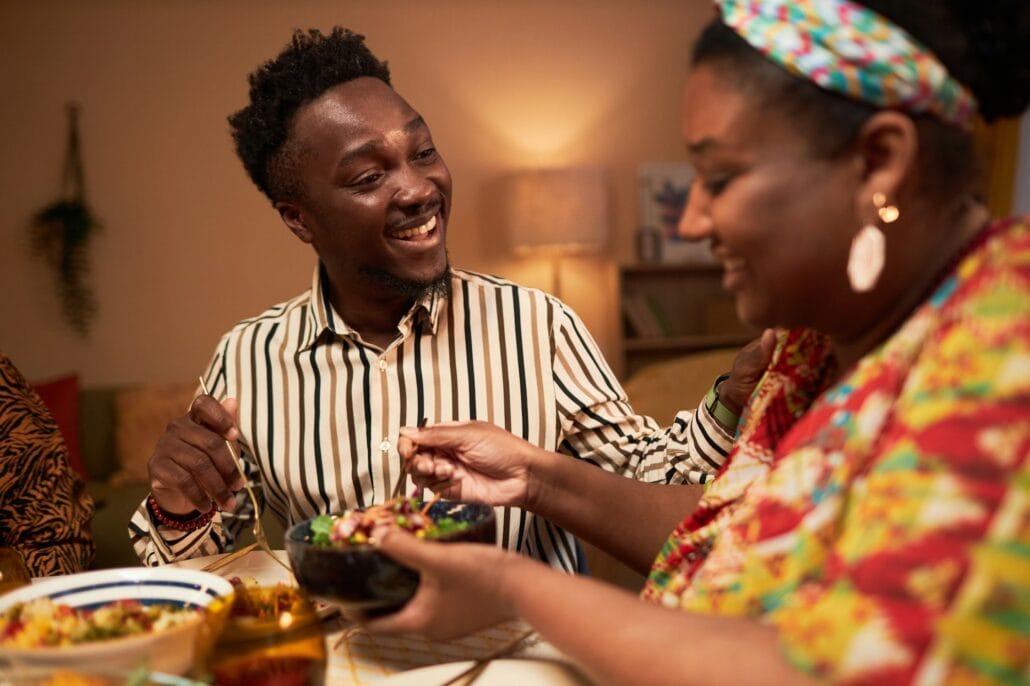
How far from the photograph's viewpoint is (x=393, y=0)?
4.67m

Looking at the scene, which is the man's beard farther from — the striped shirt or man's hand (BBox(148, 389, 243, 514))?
man's hand (BBox(148, 389, 243, 514))

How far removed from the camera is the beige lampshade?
429cm

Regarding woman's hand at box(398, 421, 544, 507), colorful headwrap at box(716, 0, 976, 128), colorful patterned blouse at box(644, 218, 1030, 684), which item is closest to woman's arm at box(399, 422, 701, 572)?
woman's hand at box(398, 421, 544, 507)

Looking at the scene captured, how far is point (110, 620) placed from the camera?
2.78 ft

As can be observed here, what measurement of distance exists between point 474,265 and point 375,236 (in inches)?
126

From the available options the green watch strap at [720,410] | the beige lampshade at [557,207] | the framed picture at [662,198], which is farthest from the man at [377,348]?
the framed picture at [662,198]

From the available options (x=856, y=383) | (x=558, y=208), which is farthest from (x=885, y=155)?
(x=558, y=208)

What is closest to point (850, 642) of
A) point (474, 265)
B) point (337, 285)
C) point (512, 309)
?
point (512, 309)

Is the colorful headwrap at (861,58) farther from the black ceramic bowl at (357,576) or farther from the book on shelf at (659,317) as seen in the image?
the book on shelf at (659,317)

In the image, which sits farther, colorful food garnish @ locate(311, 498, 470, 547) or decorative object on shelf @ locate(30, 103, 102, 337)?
decorative object on shelf @ locate(30, 103, 102, 337)

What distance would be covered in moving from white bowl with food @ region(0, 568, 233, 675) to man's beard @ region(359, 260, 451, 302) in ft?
2.40

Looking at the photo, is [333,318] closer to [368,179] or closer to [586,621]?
[368,179]

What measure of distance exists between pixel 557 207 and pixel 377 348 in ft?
9.05

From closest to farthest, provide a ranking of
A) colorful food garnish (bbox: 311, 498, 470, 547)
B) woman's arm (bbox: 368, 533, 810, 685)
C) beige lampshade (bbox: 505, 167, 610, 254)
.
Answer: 1. woman's arm (bbox: 368, 533, 810, 685)
2. colorful food garnish (bbox: 311, 498, 470, 547)
3. beige lampshade (bbox: 505, 167, 610, 254)
